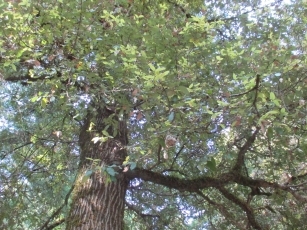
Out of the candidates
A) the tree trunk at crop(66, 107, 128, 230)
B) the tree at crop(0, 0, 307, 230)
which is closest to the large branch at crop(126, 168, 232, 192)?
the tree at crop(0, 0, 307, 230)

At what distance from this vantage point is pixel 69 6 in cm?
277

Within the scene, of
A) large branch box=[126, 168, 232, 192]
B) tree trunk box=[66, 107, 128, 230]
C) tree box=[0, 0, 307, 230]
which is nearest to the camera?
tree box=[0, 0, 307, 230]

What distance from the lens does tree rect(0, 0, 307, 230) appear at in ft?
8.48

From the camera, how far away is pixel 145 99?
263 cm

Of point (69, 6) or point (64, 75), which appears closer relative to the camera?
point (69, 6)

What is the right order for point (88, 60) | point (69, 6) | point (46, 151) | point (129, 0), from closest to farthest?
1. point (69, 6)
2. point (88, 60)
3. point (129, 0)
4. point (46, 151)

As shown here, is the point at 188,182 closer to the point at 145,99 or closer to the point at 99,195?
the point at 99,195

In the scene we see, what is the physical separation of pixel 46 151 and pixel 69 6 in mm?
2768

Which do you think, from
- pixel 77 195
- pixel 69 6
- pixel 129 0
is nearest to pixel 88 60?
pixel 69 6

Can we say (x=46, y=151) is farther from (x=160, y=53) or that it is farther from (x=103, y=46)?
(x=160, y=53)

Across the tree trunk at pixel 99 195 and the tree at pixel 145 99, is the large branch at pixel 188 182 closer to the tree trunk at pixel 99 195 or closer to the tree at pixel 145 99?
the tree at pixel 145 99

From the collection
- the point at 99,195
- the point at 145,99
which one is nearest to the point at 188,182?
the point at 99,195

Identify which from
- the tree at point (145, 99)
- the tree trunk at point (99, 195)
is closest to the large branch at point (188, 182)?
the tree at point (145, 99)

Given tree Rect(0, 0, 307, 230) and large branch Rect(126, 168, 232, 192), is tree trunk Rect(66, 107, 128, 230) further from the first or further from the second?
large branch Rect(126, 168, 232, 192)
